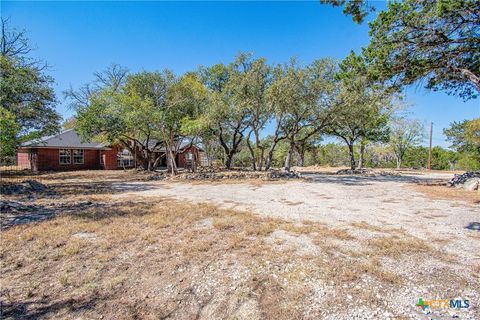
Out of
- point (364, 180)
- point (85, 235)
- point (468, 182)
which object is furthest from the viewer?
point (364, 180)

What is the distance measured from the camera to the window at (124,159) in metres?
24.6

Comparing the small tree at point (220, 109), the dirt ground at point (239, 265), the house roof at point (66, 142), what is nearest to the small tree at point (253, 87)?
the small tree at point (220, 109)

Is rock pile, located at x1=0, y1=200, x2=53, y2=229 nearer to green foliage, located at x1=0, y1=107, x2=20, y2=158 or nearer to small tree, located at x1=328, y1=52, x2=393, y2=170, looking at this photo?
green foliage, located at x1=0, y1=107, x2=20, y2=158

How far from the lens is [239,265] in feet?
10.2

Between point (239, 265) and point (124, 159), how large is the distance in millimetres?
25543

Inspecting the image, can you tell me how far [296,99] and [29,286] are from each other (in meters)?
13.2

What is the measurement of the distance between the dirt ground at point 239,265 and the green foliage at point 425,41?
13.4ft

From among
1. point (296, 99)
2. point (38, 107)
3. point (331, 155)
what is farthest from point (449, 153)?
point (38, 107)

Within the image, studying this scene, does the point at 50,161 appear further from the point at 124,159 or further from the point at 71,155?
the point at 124,159

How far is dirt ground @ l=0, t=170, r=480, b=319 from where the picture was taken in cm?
233

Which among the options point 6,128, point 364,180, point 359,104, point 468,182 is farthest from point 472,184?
point 6,128

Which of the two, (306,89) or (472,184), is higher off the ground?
(306,89)

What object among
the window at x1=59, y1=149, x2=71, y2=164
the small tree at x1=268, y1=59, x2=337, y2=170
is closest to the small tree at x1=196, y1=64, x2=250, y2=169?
the small tree at x1=268, y1=59, x2=337, y2=170

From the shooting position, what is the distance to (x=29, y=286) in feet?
9.04
